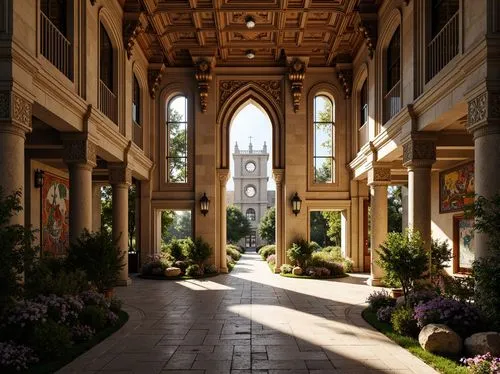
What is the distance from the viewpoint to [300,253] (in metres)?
21.7

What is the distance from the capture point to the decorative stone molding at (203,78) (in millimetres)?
22234

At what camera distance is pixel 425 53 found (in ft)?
42.5

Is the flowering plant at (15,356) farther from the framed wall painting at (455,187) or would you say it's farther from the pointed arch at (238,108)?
the pointed arch at (238,108)

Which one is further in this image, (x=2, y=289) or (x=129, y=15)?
(x=129, y=15)

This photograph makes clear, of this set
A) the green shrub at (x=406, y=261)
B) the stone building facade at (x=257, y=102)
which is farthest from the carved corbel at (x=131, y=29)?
the green shrub at (x=406, y=261)

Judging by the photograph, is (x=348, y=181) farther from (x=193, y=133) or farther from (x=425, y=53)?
(x=425, y=53)

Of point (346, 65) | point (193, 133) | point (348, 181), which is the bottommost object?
point (348, 181)

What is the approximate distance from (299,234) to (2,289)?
16309mm

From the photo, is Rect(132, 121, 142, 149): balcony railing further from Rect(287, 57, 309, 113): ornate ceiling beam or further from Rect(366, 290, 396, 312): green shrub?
Rect(366, 290, 396, 312): green shrub

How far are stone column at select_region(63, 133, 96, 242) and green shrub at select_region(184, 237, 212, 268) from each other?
325 inches

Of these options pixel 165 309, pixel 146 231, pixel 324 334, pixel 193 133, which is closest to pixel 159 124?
pixel 193 133

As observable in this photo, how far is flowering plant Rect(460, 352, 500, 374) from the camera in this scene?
6285mm

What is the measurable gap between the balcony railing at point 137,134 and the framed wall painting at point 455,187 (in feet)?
36.9

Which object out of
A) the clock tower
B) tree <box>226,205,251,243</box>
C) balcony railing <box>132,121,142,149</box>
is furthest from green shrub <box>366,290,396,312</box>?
the clock tower
